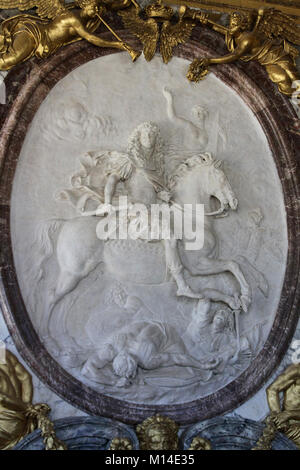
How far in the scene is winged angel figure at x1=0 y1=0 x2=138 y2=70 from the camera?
7012 millimetres

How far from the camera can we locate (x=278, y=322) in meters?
7.32

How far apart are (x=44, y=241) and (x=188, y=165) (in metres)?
1.92

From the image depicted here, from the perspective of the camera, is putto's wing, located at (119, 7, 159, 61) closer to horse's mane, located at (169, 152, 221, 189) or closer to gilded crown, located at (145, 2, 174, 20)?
gilded crown, located at (145, 2, 174, 20)

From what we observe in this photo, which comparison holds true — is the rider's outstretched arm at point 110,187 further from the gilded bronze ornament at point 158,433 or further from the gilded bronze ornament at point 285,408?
the gilded bronze ornament at point 285,408

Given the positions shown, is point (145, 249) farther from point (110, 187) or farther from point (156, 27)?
point (156, 27)

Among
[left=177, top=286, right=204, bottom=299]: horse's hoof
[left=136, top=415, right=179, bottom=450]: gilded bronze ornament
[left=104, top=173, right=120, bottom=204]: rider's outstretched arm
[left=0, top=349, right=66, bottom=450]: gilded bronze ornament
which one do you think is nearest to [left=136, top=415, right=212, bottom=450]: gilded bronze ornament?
[left=136, top=415, right=179, bottom=450]: gilded bronze ornament

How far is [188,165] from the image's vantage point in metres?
7.49

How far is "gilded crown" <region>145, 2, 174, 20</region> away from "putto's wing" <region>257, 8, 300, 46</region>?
3.84ft

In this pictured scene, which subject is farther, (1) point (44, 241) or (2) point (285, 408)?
(2) point (285, 408)

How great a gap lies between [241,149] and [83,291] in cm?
263

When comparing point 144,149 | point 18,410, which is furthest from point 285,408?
point 144,149

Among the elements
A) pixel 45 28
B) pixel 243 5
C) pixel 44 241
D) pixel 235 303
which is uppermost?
pixel 243 5

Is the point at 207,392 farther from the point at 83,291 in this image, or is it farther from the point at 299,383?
the point at 83,291

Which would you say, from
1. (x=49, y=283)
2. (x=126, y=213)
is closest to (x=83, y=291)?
(x=49, y=283)
